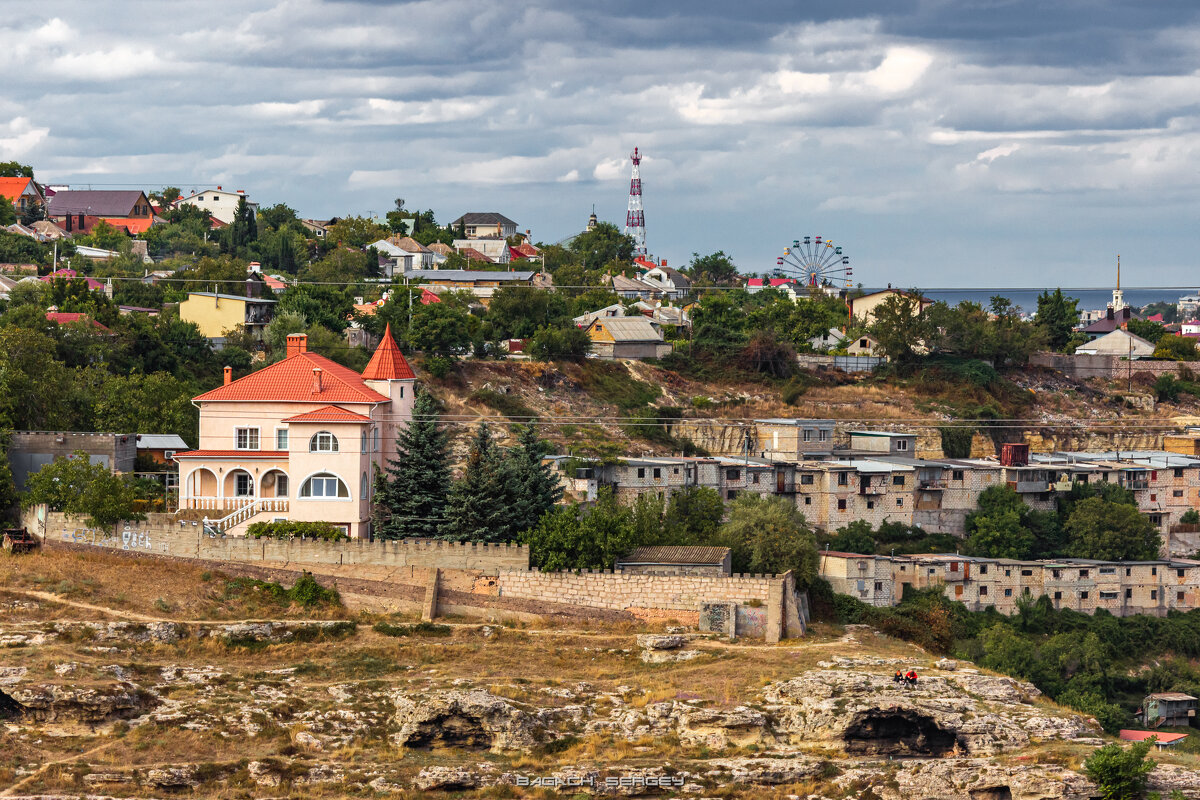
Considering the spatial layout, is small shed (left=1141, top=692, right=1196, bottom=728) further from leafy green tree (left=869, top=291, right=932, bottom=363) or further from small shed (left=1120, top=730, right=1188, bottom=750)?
leafy green tree (left=869, top=291, right=932, bottom=363)

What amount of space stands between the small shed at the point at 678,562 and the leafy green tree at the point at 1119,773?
48.4 ft

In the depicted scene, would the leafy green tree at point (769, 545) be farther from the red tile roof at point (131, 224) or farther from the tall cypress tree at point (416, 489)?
the red tile roof at point (131, 224)

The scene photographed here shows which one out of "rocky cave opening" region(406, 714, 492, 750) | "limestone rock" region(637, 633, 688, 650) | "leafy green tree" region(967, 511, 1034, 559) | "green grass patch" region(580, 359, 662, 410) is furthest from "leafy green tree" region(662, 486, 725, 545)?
"green grass patch" region(580, 359, 662, 410)

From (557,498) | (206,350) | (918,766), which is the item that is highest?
(206,350)

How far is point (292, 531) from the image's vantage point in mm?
54312

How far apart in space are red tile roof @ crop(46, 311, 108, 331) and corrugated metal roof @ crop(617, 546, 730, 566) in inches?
1409

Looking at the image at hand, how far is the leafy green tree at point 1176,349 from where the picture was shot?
125250 mm

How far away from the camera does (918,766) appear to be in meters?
44.4

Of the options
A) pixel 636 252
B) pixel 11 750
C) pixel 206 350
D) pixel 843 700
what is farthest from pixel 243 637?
pixel 636 252

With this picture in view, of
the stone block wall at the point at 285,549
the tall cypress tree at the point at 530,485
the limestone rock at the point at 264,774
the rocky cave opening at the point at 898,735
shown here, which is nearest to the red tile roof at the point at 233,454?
the stone block wall at the point at 285,549

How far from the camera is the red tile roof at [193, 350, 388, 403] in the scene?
2311 inches

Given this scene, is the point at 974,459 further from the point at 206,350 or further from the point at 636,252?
the point at 636,252

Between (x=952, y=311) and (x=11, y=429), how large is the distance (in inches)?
2865

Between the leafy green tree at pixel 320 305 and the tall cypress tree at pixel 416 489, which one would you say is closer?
the tall cypress tree at pixel 416 489
